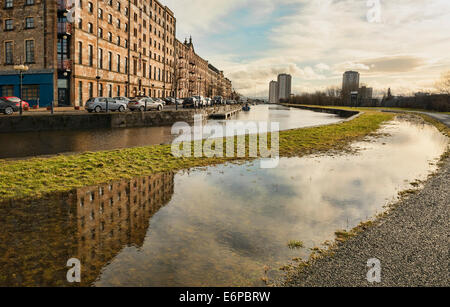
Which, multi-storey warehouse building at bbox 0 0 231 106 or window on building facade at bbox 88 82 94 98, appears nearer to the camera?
multi-storey warehouse building at bbox 0 0 231 106

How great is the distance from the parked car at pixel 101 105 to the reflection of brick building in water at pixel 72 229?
65.3 feet

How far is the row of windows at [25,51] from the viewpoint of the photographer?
34938mm

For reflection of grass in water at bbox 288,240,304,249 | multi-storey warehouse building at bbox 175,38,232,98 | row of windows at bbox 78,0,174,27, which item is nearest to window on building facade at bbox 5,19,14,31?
row of windows at bbox 78,0,174,27

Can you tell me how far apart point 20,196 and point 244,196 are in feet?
16.8

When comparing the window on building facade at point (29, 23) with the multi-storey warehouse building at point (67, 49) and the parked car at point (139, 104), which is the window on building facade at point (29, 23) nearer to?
the multi-storey warehouse building at point (67, 49)

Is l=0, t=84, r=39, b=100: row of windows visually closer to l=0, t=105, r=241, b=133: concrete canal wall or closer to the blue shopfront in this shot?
the blue shopfront

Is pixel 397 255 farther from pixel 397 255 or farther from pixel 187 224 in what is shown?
pixel 187 224

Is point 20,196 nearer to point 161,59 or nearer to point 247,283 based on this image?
point 247,283

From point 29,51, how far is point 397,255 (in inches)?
1623

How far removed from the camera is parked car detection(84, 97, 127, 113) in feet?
84.2

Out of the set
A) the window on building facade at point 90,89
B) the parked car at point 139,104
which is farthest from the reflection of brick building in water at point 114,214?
the window on building facade at point 90,89

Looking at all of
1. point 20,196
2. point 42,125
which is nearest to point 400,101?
point 42,125

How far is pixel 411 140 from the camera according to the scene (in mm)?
18922

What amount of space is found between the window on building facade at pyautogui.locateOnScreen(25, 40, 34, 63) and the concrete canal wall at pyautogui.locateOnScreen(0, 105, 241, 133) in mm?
17811
